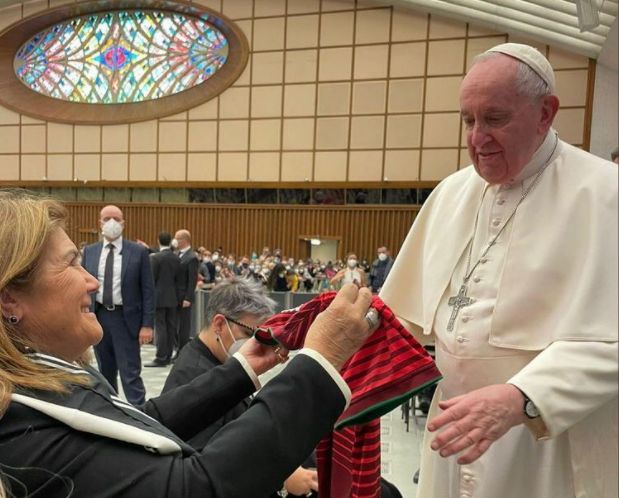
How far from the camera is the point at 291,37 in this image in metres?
14.3

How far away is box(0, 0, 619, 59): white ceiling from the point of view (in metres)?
8.95

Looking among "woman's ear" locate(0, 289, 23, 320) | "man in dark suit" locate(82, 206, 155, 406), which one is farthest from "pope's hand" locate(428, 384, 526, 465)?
"man in dark suit" locate(82, 206, 155, 406)

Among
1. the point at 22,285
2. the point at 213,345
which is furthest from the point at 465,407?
the point at 213,345

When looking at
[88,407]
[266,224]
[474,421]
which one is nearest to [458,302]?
[474,421]

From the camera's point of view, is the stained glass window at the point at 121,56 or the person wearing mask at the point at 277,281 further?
the stained glass window at the point at 121,56

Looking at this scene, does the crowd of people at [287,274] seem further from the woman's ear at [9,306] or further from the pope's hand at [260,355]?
the woman's ear at [9,306]

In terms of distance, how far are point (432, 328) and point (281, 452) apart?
1.39ft

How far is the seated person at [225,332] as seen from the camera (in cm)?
195

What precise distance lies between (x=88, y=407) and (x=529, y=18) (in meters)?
12.0

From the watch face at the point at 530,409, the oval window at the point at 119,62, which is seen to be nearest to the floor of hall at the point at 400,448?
the watch face at the point at 530,409

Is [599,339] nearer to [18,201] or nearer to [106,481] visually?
[106,481]

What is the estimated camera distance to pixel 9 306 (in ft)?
3.17

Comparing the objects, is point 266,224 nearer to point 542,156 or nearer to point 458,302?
point 458,302

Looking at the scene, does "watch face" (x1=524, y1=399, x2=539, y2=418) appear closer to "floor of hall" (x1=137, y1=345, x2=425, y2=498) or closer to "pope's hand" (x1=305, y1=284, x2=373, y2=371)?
"pope's hand" (x1=305, y1=284, x2=373, y2=371)
